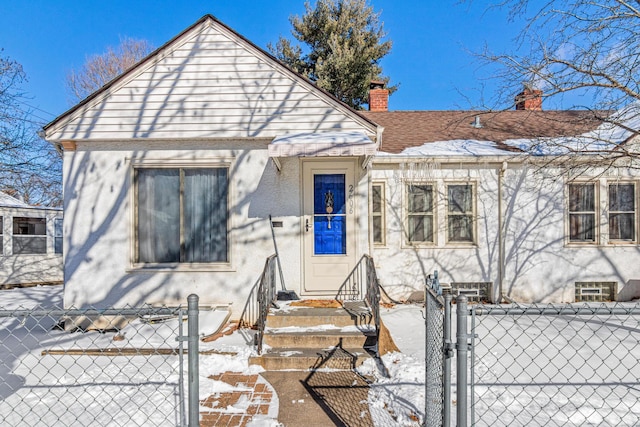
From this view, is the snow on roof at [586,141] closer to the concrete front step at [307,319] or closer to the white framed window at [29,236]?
the concrete front step at [307,319]

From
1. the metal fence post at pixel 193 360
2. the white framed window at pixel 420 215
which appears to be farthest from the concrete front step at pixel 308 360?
the white framed window at pixel 420 215

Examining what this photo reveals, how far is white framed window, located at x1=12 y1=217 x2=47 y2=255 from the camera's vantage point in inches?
498

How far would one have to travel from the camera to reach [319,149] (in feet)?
18.7

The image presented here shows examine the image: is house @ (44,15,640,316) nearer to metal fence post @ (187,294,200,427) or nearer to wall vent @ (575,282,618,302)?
metal fence post @ (187,294,200,427)

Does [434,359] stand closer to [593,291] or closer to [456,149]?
[456,149]

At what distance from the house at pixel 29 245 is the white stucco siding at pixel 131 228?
27.6 feet

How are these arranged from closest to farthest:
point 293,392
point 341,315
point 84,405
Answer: point 84,405 < point 293,392 < point 341,315

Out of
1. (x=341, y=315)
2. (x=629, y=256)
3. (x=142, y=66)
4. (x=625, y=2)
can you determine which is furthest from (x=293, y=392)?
(x=629, y=256)

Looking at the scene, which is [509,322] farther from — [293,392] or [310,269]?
[293,392]

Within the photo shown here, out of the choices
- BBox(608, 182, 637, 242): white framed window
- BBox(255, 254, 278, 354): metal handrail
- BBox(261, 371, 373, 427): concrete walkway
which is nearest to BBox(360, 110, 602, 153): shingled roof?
BBox(608, 182, 637, 242): white framed window

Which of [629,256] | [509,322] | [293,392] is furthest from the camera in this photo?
[629,256]

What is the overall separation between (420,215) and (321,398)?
18.9 feet

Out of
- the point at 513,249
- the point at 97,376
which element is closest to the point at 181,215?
the point at 97,376

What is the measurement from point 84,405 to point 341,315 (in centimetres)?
341
